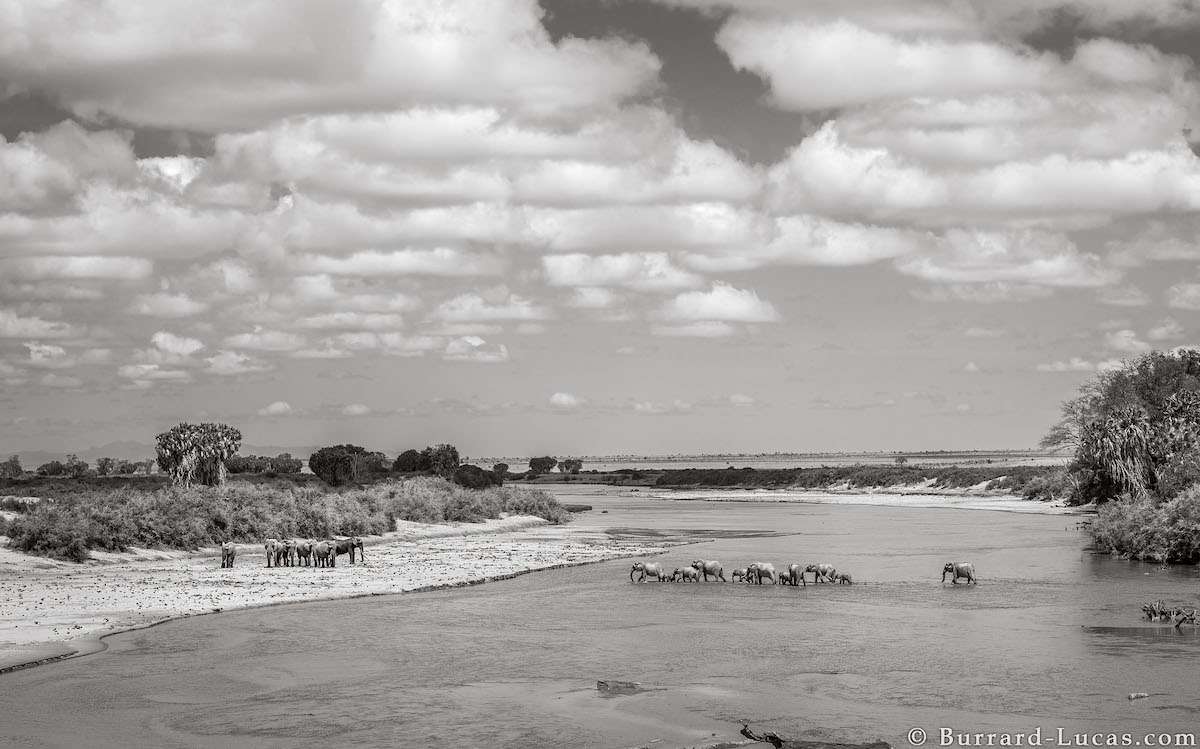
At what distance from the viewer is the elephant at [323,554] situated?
1850 inches

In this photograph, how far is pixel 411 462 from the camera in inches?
5945

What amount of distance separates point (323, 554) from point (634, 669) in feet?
82.1

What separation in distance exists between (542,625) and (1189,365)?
56.9 metres

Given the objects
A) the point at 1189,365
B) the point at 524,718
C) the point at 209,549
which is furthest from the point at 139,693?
the point at 1189,365

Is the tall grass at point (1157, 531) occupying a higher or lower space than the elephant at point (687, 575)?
higher

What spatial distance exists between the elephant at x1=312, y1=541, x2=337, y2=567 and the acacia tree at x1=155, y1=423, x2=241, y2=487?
1646 inches

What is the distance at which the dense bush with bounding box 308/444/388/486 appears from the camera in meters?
127

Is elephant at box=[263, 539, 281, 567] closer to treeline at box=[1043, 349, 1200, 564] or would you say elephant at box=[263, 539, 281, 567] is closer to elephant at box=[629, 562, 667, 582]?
elephant at box=[629, 562, 667, 582]

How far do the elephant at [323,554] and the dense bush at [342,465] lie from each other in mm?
71504

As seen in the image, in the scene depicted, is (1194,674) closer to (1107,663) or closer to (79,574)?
(1107,663)

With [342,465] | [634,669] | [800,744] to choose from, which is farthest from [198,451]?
[800,744]

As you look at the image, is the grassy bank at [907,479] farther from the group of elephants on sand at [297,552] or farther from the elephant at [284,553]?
the elephant at [284,553]

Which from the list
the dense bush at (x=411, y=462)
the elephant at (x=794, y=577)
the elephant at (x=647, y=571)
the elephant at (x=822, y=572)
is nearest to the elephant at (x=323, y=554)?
the elephant at (x=647, y=571)

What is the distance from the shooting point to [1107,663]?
24516 millimetres
